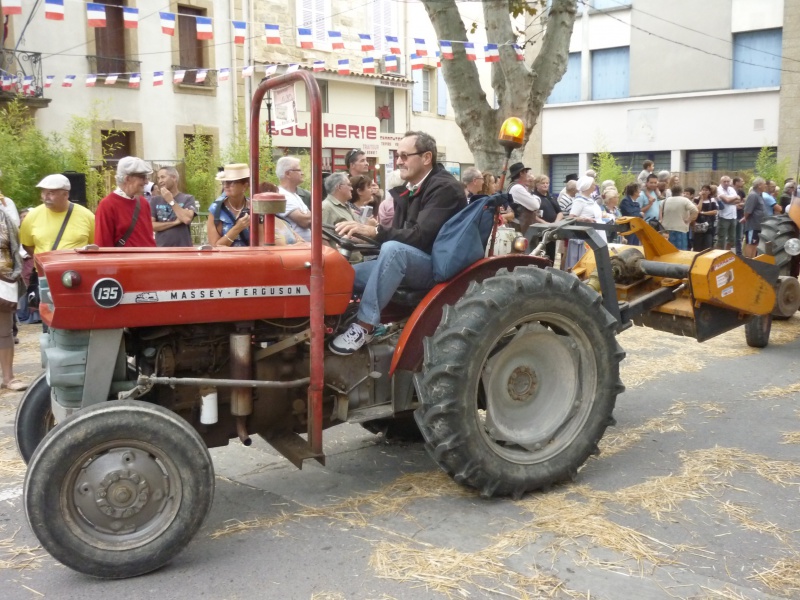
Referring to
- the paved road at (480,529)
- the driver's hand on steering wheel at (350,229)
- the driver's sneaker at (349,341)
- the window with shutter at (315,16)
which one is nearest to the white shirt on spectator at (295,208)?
the paved road at (480,529)

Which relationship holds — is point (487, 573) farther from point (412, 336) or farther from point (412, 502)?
point (412, 336)

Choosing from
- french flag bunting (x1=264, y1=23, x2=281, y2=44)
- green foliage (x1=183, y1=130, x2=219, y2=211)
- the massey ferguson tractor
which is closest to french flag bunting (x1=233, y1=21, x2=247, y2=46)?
french flag bunting (x1=264, y1=23, x2=281, y2=44)

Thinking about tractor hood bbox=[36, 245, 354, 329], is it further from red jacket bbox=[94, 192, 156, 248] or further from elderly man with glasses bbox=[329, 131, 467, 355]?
red jacket bbox=[94, 192, 156, 248]

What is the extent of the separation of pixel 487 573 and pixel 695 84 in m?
27.4

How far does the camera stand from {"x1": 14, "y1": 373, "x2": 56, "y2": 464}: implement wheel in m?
4.00

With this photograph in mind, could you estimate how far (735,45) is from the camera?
27062mm

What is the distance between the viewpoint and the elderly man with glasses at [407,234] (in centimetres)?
391

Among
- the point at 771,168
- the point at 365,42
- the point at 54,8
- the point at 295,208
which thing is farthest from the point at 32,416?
the point at 771,168

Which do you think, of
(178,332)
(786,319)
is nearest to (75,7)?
(786,319)

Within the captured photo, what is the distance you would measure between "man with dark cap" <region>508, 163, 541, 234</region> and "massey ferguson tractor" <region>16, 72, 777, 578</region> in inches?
199

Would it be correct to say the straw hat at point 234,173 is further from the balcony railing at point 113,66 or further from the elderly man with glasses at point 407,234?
the balcony railing at point 113,66

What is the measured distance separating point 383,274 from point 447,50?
8.69m

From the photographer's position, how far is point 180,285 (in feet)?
11.3

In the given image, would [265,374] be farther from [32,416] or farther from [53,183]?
[53,183]
